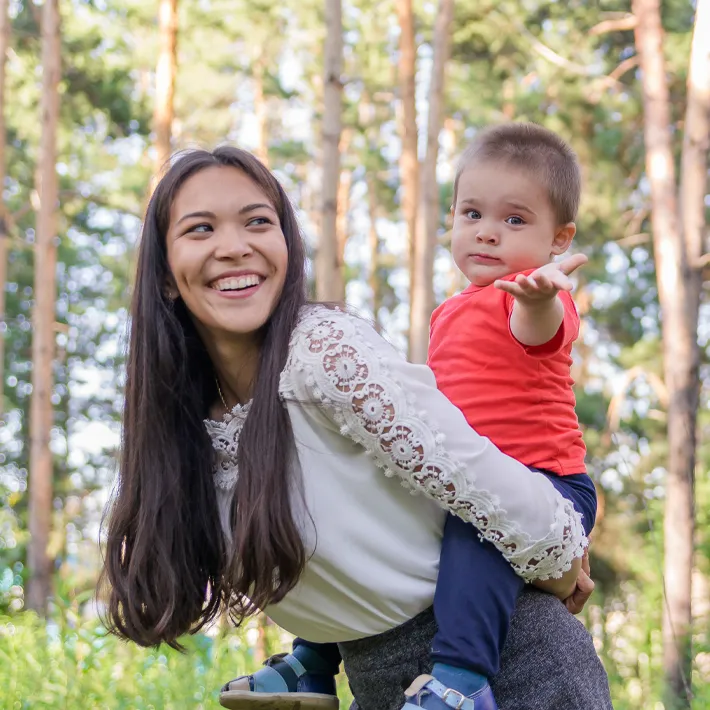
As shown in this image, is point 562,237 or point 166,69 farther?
point 166,69

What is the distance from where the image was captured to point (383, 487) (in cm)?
188

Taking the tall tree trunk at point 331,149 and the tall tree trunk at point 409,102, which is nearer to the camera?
the tall tree trunk at point 331,149

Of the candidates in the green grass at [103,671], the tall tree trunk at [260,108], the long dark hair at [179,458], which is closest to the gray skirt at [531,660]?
the long dark hair at [179,458]

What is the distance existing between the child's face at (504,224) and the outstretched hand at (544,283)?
0.33 metres

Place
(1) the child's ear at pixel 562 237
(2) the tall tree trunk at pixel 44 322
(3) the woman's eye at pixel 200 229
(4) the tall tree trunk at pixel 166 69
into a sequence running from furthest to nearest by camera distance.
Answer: (2) the tall tree trunk at pixel 44 322
(4) the tall tree trunk at pixel 166 69
(1) the child's ear at pixel 562 237
(3) the woman's eye at pixel 200 229

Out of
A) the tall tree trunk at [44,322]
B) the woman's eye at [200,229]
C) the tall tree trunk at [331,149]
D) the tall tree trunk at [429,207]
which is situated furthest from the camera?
the tall tree trunk at [44,322]

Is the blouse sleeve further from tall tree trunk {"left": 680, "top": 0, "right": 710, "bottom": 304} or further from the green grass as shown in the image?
tall tree trunk {"left": 680, "top": 0, "right": 710, "bottom": 304}

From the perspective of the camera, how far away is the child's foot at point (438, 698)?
1.75 metres

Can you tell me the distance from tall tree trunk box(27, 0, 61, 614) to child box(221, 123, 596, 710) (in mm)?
10712

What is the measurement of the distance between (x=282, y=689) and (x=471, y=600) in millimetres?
697

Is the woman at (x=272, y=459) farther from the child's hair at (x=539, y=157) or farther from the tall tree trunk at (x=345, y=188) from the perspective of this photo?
the tall tree trunk at (x=345, y=188)

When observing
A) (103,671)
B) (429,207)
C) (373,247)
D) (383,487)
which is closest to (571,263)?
(383,487)

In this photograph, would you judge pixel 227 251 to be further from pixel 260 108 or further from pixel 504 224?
pixel 260 108

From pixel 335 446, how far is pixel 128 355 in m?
0.53
